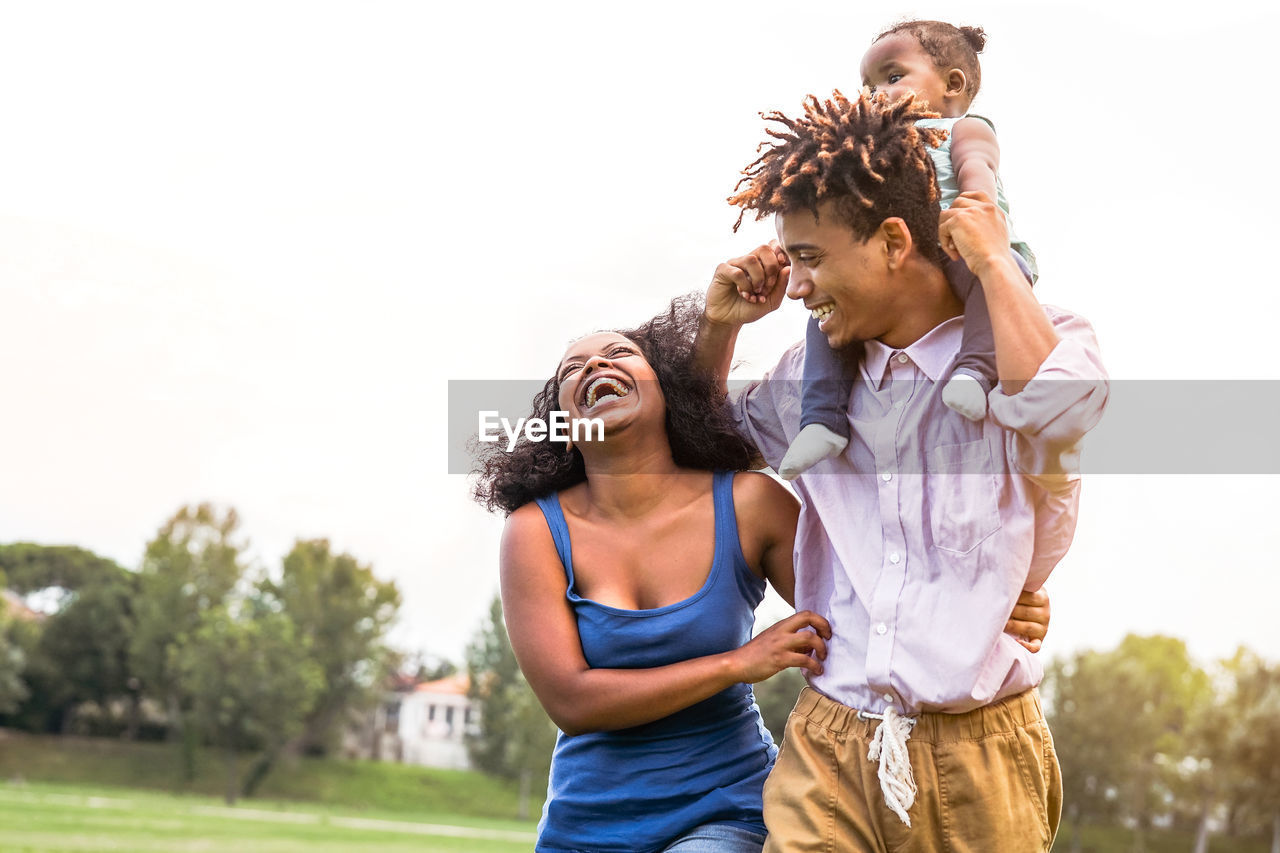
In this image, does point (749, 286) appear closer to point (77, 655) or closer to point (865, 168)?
point (865, 168)

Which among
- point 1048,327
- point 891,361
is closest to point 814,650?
point 891,361

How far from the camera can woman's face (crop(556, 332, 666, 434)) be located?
10.8ft

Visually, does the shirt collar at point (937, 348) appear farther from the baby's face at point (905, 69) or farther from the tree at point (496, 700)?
the tree at point (496, 700)

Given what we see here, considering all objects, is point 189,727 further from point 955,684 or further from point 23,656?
point 955,684

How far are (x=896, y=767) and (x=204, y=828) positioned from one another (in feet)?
87.0

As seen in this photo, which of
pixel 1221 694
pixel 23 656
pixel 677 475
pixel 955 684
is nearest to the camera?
pixel 955 684

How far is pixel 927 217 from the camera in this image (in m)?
2.68

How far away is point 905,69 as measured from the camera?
3363 millimetres

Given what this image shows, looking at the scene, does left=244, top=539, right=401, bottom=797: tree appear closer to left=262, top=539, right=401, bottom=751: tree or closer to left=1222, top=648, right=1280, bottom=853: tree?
left=262, top=539, right=401, bottom=751: tree

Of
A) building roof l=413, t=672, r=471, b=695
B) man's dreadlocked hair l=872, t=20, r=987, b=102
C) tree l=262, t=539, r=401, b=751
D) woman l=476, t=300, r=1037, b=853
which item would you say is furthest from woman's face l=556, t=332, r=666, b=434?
building roof l=413, t=672, r=471, b=695

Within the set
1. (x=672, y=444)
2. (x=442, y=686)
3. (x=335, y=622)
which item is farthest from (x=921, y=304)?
(x=442, y=686)

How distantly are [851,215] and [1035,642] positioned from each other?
1.06 metres

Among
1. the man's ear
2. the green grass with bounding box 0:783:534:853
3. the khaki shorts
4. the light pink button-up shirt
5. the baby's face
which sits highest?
the baby's face

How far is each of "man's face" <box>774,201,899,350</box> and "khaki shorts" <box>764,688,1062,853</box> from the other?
0.87m
